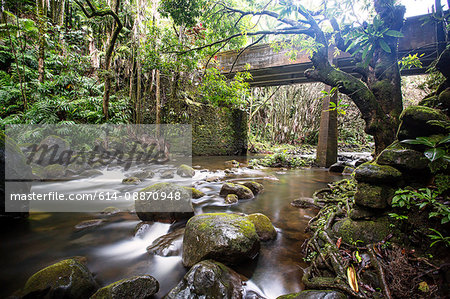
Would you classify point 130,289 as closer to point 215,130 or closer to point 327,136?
point 327,136

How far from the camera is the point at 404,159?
7.38 feet

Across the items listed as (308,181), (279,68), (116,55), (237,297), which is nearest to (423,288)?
(237,297)

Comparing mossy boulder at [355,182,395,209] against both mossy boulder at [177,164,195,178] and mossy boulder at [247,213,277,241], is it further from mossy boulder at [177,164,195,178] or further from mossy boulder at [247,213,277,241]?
mossy boulder at [177,164,195,178]

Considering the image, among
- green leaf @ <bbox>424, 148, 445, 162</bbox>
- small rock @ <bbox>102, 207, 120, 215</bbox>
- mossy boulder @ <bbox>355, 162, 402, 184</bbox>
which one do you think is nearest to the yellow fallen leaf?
mossy boulder @ <bbox>355, 162, 402, 184</bbox>

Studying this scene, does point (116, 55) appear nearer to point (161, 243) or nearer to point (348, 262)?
point (161, 243)

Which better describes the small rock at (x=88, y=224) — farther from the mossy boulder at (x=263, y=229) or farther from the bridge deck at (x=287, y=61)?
the bridge deck at (x=287, y=61)

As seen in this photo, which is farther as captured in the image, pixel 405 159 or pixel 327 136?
pixel 327 136

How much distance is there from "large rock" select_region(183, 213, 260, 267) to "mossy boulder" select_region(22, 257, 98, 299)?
1004 millimetres

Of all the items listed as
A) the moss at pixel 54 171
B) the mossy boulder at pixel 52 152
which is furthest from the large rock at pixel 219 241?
the mossy boulder at pixel 52 152

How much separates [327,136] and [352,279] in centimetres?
818

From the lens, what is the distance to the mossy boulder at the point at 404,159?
2.17 metres

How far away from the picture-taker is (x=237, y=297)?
75.6 inches

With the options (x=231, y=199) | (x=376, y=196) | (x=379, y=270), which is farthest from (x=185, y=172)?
(x=379, y=270)

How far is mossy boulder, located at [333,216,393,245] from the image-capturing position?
6.96 feet
